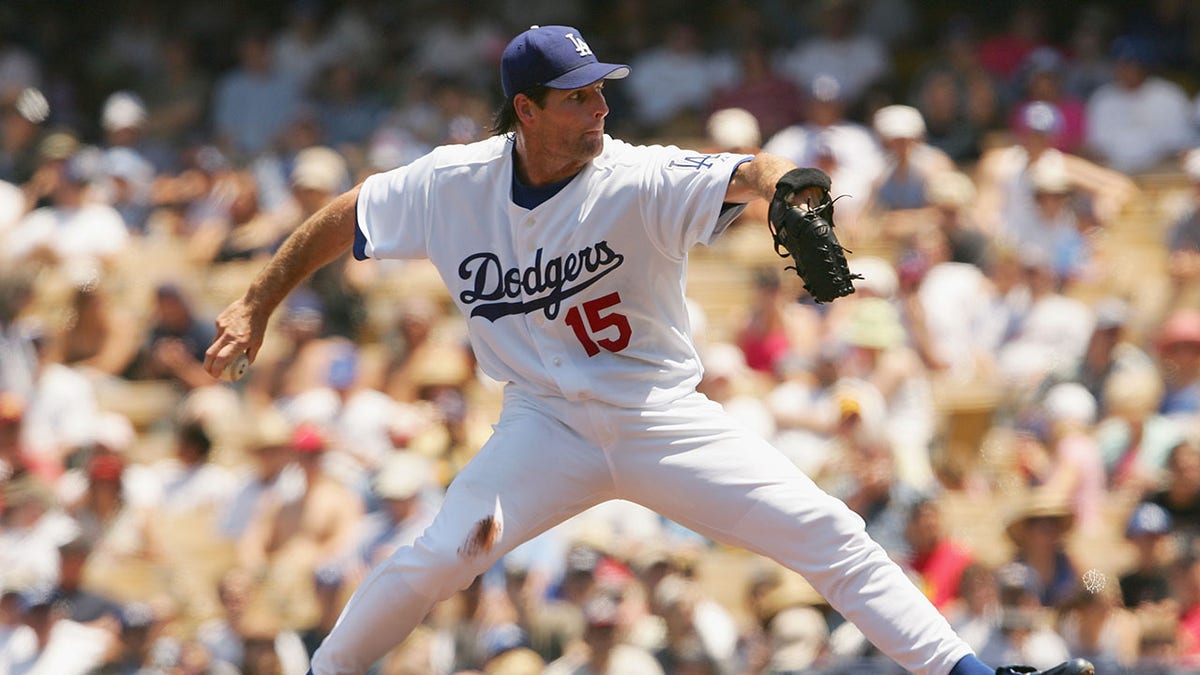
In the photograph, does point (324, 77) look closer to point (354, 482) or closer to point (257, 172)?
point (257, 172)

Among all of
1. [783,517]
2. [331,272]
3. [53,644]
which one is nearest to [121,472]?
[53,644]

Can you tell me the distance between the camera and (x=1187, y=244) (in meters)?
10.3

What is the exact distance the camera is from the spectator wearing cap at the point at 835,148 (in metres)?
11.5

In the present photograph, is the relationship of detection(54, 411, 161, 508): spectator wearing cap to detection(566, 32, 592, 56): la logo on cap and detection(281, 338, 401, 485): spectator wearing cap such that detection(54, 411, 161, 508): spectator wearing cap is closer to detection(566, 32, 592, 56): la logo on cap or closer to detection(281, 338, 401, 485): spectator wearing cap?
detection(281, 338, 401, 485): spectator wearing cap

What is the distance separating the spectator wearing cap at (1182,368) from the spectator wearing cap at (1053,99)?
246 centimetres

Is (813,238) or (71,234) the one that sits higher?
(813,238)

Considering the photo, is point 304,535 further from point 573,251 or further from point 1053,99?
point 1053,99

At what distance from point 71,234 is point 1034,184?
20.3 feet

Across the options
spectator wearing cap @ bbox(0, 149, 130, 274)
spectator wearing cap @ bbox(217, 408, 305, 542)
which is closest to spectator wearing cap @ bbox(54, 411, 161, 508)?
spectator wearing cap @ bbox(217, 408, 305, 542)

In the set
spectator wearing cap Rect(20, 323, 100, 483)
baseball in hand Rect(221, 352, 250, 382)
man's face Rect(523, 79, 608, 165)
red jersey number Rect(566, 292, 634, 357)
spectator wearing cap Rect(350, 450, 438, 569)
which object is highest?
man's face Rect(523, 79, 608, 165)

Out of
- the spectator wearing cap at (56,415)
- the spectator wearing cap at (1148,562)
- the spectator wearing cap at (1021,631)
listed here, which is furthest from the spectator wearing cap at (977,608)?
the spectator wearing cap at (56,415)

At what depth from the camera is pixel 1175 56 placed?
42.9 feet

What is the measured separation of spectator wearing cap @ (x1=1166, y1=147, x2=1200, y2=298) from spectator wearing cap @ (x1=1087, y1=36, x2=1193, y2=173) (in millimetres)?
900

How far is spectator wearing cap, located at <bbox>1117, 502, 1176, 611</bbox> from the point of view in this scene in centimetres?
812
